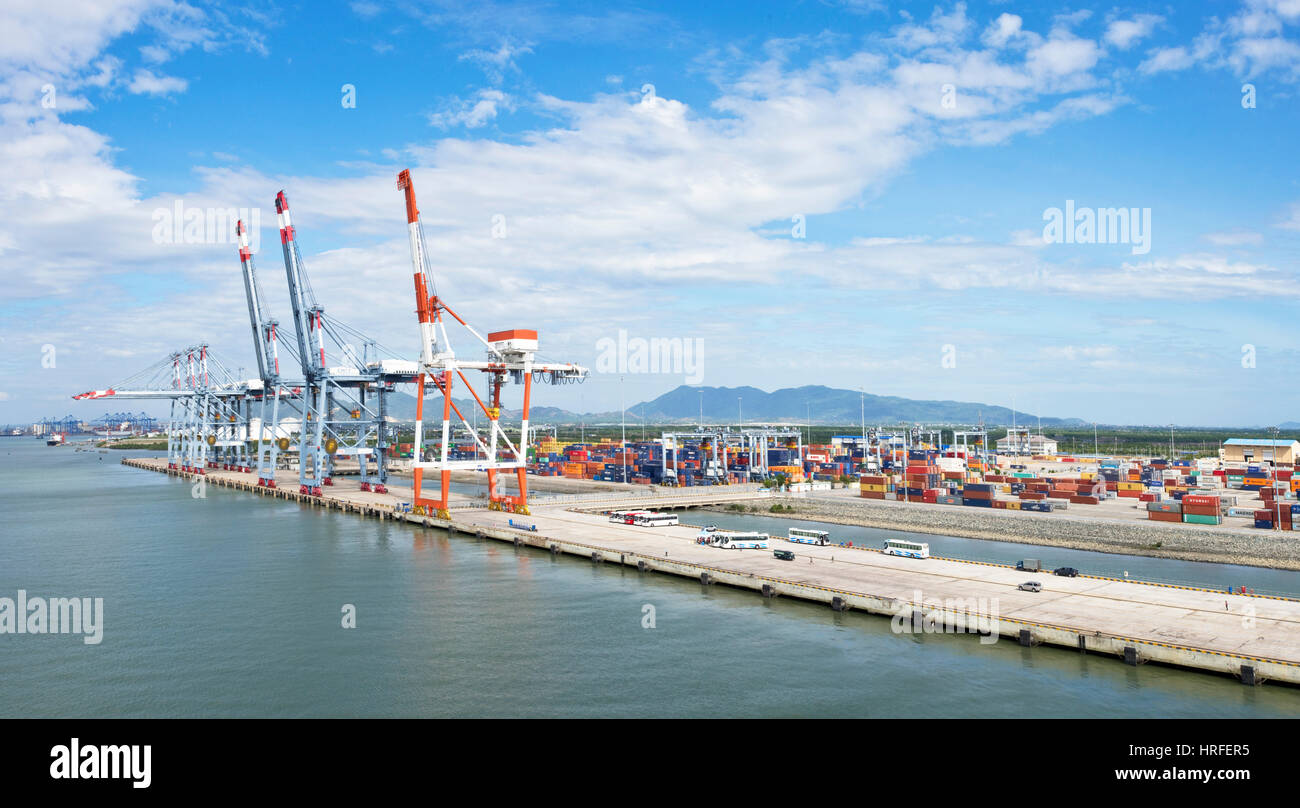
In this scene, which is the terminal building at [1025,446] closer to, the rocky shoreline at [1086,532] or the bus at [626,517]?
the rocky shoreline at [1086,532]

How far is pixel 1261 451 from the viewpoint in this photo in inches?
2840

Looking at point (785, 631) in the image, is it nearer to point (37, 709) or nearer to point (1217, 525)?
point (37, 709)

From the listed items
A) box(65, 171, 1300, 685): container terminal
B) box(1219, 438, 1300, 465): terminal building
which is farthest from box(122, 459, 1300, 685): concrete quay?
box(1219, 438, 1300, 465): terminal building

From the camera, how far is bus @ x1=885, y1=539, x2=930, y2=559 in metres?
30.1

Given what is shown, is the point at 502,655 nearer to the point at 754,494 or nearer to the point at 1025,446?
the point at 754,494

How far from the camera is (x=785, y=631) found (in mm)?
22250

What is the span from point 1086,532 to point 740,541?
18141 mm

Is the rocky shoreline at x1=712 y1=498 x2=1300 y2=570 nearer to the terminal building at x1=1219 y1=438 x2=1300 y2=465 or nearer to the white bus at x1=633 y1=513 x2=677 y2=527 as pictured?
the white bus at x1=633 y1=513 x2=677 y2=527

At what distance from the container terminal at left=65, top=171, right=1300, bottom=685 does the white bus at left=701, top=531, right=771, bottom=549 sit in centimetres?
10

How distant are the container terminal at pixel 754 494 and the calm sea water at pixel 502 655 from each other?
1057 mm

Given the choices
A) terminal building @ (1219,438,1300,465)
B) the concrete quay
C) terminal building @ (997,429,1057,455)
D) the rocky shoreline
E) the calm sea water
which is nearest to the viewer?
the calm sea water

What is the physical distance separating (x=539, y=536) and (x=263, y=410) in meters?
46.3

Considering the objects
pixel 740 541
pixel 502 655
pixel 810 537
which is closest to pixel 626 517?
pixel 740 541
